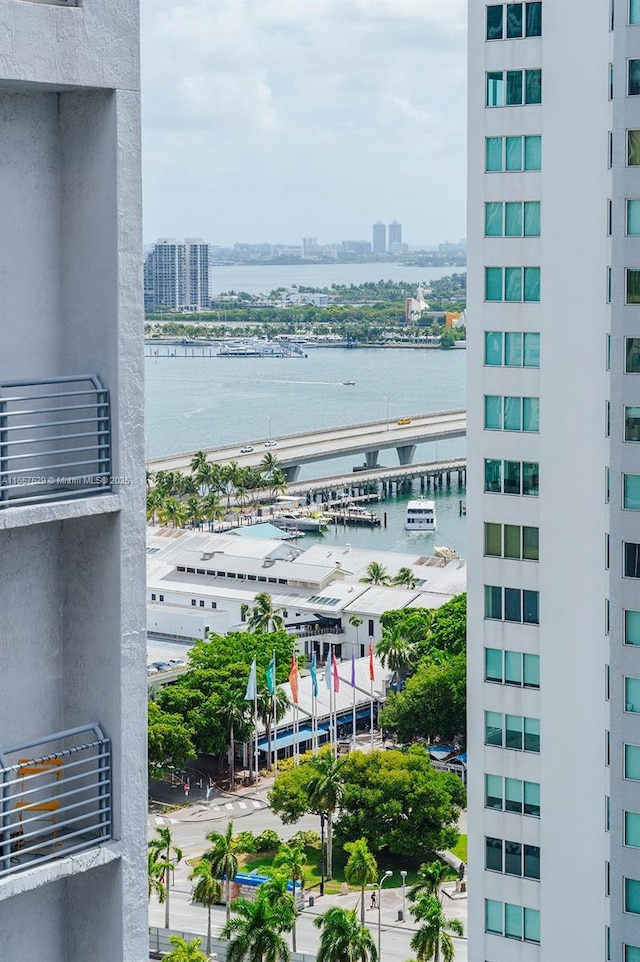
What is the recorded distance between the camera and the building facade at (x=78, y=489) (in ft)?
12.2

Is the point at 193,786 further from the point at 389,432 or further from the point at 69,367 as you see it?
the point at 389,432

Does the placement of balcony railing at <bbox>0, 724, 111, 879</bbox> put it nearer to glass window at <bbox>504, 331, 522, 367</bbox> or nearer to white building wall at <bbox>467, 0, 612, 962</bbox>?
white building wall at <bbox>467, 0, 612, 962</bbox>

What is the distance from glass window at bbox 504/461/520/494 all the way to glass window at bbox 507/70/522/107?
11.6 feet

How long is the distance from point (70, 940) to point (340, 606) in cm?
4028

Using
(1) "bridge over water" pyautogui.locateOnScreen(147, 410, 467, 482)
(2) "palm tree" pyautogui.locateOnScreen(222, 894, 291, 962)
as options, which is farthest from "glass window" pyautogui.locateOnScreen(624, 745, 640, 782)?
(1) "bridge over water" pyautogui.locateOnScreen(147, 410, 467, 482)

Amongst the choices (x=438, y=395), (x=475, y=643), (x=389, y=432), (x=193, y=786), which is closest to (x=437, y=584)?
(x=193, y=786)

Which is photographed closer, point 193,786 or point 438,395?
point 193,786

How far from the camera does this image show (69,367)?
382 centimetres

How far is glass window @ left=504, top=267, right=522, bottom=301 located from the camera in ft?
49.3

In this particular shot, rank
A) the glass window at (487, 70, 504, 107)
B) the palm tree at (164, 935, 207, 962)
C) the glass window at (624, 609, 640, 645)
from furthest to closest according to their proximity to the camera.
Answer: the palm tree at (164, 935, 207, 962)
the glass window at (487, 70, 504, 107)
the glass window at (624, 609, 640, 645)

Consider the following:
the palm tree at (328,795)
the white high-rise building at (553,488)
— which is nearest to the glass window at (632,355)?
the white high-rise building at (553,488)

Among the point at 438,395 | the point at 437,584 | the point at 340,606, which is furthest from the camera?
the point at 438,395

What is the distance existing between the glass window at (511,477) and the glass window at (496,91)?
3.54m

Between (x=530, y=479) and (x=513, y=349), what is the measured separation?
131 centimetres
